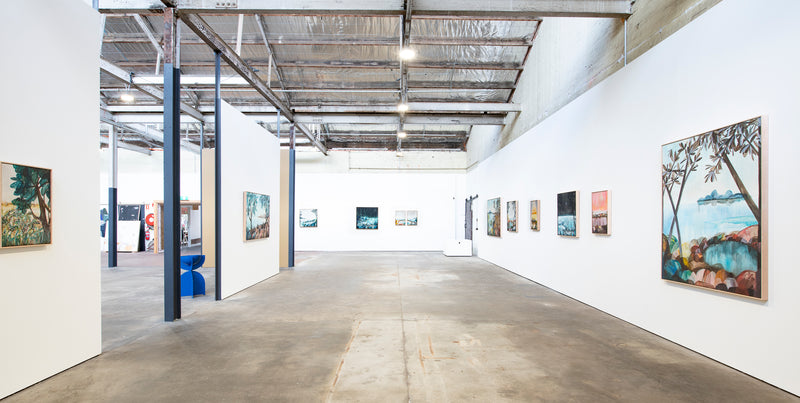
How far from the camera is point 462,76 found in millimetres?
11195

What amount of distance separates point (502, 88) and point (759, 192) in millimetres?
8548

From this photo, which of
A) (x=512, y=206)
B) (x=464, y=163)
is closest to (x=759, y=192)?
(x=512, y=206)

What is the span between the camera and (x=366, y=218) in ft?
56.2

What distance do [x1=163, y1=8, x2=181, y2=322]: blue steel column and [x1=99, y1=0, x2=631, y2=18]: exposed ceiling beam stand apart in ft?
3.07

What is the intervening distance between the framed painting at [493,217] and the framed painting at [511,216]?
965mm

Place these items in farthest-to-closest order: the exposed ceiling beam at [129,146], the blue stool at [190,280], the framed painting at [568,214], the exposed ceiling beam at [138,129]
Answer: the exposed ceiling beam at [129,146] → the exposed ceiling beam at [138,129] → the blue stool at [190,280] → the framed painting at [568,214]

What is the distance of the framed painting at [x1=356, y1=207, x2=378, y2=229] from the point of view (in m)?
17.1

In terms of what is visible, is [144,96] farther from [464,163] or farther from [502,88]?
[464,163]

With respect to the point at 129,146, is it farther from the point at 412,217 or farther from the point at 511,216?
the point at 511,216

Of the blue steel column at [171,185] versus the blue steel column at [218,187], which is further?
the blue steel column at [218,187]

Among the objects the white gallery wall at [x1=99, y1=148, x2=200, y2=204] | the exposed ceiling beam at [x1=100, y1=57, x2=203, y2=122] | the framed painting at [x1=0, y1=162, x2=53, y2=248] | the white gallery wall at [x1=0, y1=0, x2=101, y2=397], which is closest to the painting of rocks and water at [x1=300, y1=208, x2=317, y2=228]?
the white gallery wall at [x1=99, y1=148, x2=200, y2=204]

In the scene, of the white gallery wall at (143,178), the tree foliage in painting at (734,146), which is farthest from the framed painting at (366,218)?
the tree foliage in painting at (734,146)

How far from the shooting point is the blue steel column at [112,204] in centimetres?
1162

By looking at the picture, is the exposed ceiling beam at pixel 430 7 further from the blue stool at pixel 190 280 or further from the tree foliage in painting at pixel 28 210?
the blue stool at pixel 190 280
